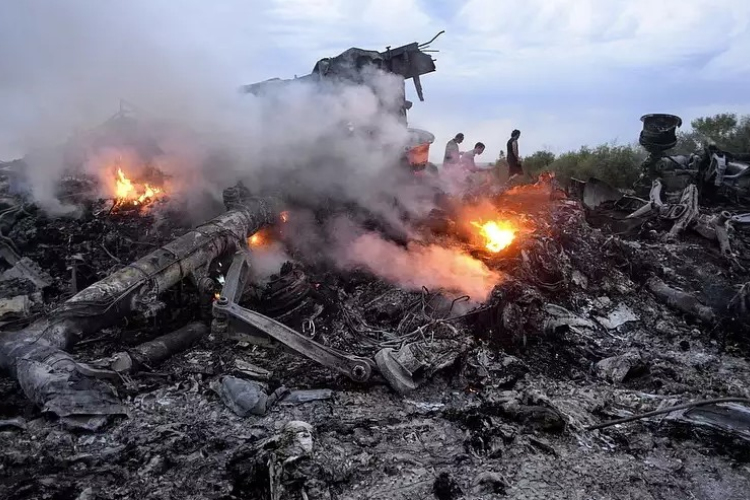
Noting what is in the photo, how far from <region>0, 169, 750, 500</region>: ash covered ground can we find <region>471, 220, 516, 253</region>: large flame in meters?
0.31

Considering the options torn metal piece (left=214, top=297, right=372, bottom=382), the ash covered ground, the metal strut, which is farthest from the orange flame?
torn metal piece (left=214, top=297, right=372, bottom=382)

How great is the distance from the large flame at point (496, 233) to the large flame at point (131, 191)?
20.1 feet

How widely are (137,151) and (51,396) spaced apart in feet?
21.3

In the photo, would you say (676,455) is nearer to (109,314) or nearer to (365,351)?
(365,351)

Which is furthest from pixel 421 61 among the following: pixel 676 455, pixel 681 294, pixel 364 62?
pixel 676 455

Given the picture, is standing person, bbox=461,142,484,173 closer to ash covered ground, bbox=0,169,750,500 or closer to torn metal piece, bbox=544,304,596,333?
ash covered ground, bbox=0,169,750,500

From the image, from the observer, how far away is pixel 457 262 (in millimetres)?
7902

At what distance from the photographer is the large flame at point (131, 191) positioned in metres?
9.47

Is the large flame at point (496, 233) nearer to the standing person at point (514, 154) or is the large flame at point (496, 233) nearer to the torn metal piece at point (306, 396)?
the torn metal piece at point (306, 396)

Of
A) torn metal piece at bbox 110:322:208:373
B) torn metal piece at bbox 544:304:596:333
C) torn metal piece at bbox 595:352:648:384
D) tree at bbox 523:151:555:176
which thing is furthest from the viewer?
tree at bbox 523:151:555:176

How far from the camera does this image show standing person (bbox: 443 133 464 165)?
1371 centimetres

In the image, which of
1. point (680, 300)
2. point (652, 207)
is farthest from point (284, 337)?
point (652, 207)

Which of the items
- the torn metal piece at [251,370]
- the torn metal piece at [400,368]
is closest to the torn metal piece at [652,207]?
the torn metal piece at [400,368]

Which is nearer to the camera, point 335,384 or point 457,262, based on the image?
point 335,384
